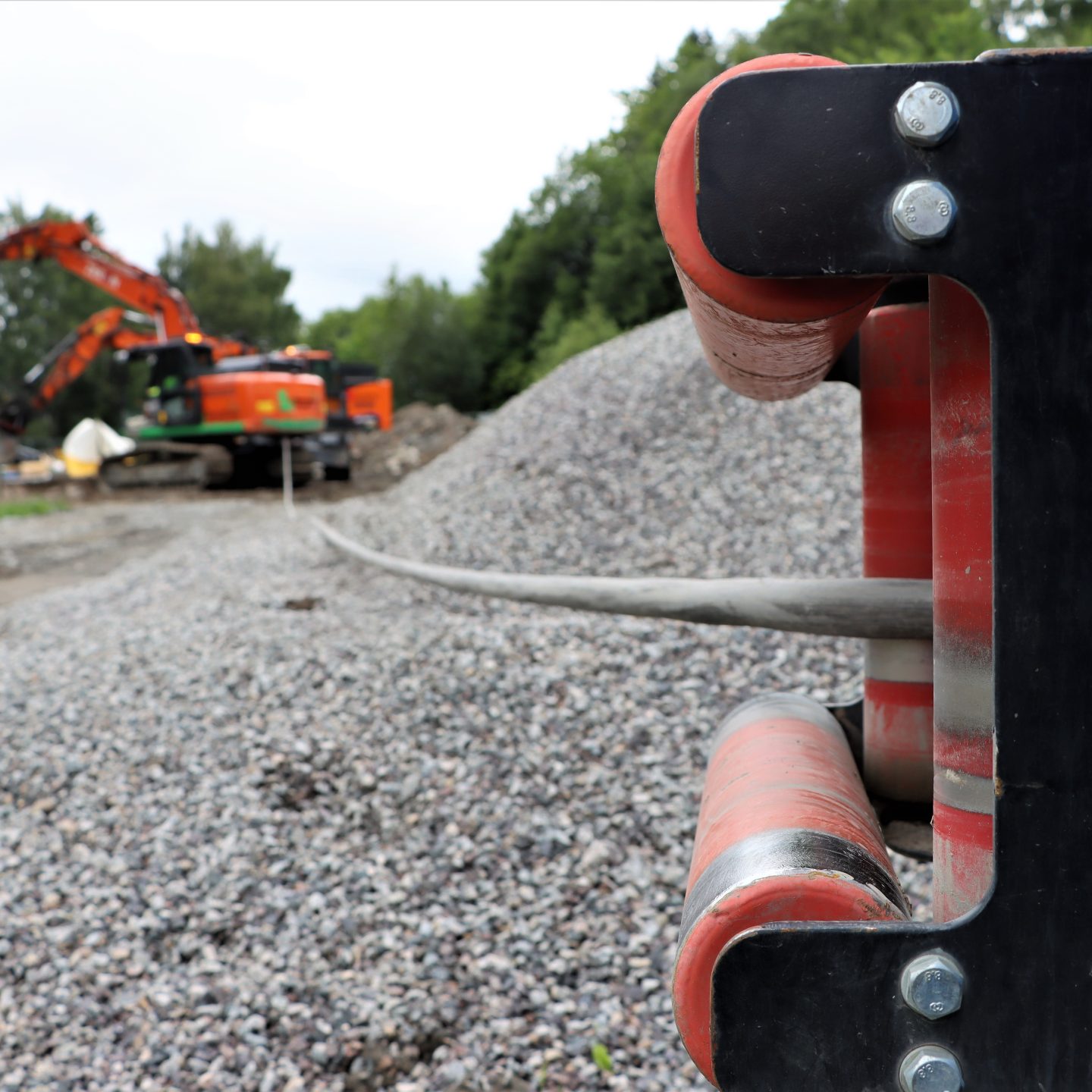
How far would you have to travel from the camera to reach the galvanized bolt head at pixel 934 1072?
71 cm

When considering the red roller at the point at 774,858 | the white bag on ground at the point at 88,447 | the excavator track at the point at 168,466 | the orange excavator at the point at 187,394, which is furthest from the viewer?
the white bag on ground at the point at 88,447

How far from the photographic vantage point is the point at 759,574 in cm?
455

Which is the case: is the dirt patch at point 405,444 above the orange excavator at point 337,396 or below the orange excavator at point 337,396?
below

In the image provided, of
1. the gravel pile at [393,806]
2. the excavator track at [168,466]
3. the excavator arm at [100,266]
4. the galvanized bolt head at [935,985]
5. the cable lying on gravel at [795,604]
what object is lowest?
the gravel pile at [393,806]

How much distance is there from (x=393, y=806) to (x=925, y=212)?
2.87 metres

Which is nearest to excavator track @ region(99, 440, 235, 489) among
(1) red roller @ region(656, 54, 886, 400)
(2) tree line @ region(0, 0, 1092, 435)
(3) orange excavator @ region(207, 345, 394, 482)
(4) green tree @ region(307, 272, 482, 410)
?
(3) orange excavator @ region(207, 345, 394, 482)

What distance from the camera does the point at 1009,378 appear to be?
664 mm

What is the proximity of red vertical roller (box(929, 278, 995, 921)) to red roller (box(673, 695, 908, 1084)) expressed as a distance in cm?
8

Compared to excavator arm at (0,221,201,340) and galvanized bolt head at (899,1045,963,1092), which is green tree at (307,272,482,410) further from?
galvanized bolt head at (899,1045,963,1092)

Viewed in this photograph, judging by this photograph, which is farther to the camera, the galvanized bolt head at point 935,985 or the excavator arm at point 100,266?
the excavator arm at point 100,266

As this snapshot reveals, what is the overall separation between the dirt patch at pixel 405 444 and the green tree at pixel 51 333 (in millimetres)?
25111

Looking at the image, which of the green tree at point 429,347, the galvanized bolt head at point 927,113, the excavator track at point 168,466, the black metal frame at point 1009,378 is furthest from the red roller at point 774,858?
the green tree at point 429,347

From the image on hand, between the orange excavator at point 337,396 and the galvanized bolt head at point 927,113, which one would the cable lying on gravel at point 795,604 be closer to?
the galvanized bolt head at point 927,113

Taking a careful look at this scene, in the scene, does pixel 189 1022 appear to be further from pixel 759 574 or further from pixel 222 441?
pixel 222 441
